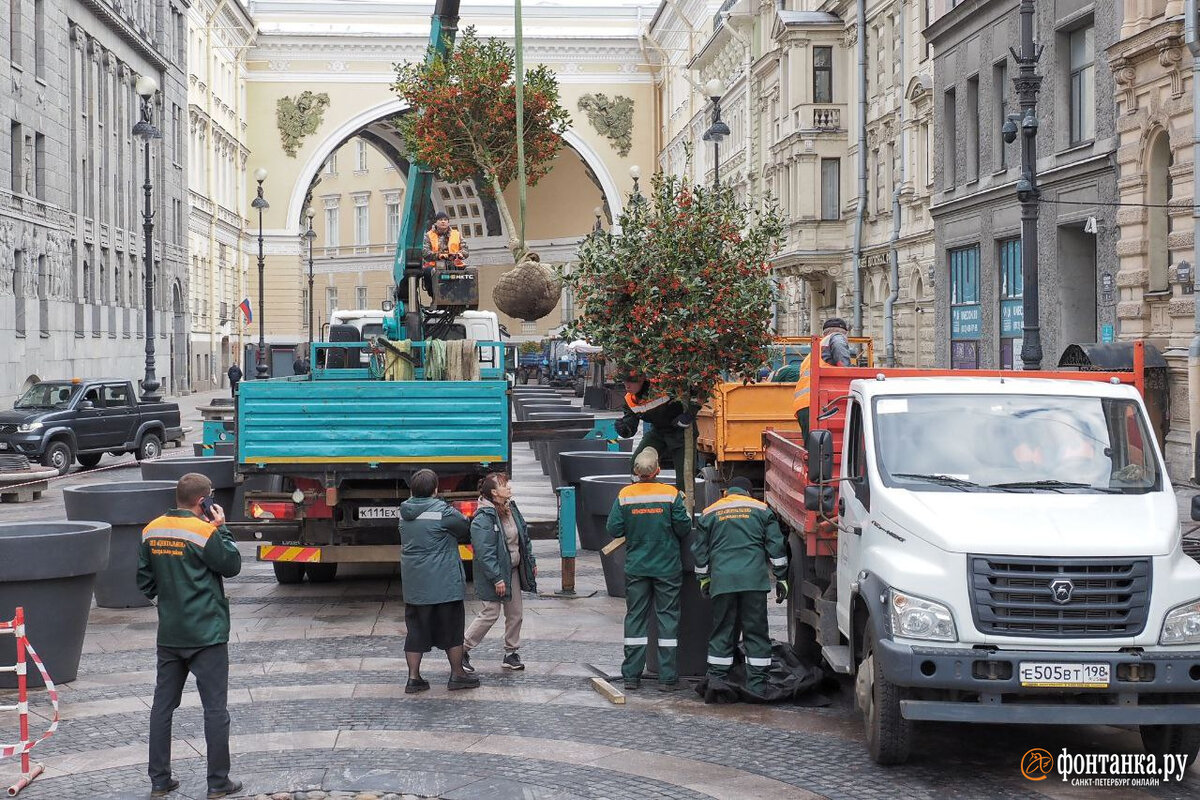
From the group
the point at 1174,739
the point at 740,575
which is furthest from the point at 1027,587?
the point at 740,575

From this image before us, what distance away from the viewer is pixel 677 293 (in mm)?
13602

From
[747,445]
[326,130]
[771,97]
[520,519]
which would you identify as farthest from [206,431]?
[326,130]

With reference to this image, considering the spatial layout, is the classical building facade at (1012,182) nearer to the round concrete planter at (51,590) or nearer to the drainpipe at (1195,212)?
the drainpipe at (1195,212)

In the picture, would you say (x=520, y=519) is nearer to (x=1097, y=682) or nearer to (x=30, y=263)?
(x=1097, y=682)

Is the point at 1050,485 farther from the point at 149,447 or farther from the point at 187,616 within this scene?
the point at 149,447

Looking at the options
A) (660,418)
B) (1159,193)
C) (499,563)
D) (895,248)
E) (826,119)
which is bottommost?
(499,563)

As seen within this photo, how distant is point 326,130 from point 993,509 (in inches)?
2834

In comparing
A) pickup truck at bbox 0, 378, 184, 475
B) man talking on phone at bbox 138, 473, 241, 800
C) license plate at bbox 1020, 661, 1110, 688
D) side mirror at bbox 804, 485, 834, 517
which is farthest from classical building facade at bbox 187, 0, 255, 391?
license plate at bbox 1020, 661, 1110, 688

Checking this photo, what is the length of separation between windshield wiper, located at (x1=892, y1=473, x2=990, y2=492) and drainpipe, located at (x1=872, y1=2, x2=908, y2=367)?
30.3 meters

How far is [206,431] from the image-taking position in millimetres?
21141

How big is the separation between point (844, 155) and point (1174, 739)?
37.2 metres

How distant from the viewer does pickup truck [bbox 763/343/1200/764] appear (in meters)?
7.50

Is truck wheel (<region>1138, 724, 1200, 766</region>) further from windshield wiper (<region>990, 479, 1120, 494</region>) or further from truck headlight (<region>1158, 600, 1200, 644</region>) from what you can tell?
windshield wiper (<region>990, 479, 1120, 494</region>)

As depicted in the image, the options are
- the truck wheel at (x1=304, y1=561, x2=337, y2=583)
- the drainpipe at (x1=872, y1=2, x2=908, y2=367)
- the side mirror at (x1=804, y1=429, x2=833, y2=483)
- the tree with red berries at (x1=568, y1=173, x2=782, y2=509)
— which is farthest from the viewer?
the drainpipe at (x1=872, y1=2, x2=908, y2=367)
